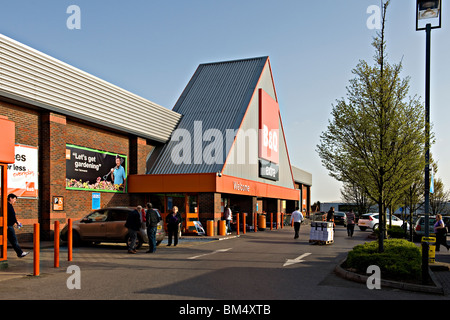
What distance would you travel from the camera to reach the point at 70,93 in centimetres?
2106

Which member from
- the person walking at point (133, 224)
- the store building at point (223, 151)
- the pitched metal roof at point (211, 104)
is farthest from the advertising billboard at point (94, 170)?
the person walking at point (133, 224)

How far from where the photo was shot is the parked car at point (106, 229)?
17.5m

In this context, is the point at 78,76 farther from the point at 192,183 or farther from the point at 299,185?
the point at 299,185

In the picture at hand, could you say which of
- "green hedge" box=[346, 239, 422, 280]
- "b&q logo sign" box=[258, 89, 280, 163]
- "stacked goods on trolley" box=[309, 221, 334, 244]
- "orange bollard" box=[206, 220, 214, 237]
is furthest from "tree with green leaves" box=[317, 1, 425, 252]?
"b&q logo sign" box=[258, 89, 280, 163]

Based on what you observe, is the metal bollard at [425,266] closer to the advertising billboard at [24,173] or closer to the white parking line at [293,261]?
the white parking line at [293,261]

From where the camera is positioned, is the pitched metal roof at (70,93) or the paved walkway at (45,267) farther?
the pitched metal roof at (70,93)

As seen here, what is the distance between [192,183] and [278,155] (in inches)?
597

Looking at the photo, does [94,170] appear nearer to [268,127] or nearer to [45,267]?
[45,267]

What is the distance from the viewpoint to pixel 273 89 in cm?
4000

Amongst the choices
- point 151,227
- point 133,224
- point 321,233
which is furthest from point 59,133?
point 321,233

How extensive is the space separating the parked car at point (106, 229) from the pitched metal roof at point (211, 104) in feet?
31.0
